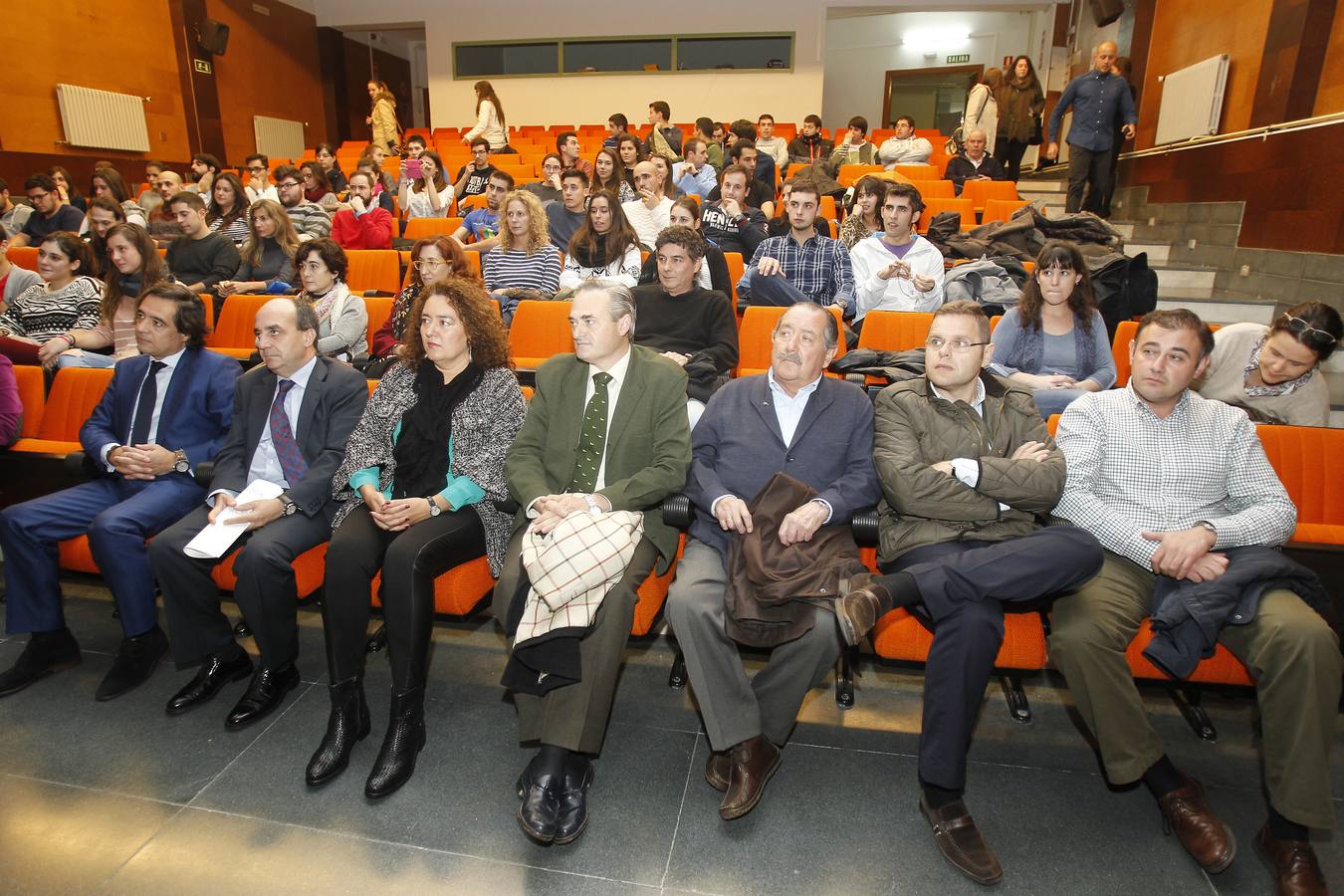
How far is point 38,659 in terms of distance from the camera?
92.8 inches

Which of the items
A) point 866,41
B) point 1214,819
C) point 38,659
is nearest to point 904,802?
point 1214,819

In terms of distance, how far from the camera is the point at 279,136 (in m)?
12.3

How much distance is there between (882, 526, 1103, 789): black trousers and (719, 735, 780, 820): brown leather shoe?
373 mm

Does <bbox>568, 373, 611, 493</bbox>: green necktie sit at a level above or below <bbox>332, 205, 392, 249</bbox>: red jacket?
below

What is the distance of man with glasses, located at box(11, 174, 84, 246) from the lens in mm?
6129

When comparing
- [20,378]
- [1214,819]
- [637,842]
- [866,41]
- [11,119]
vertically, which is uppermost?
[866,41]

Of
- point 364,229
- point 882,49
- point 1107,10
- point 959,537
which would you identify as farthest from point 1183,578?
point 882,49

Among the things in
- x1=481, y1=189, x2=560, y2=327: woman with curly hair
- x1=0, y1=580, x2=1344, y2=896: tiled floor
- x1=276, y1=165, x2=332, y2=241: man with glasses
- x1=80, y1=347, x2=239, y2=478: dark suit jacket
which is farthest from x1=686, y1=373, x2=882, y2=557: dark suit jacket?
x1=276, y1=165, x2=332, y2=241: man with glasses

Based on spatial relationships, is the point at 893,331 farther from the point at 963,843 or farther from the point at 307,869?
the point at 307,869

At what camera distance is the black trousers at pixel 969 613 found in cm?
172

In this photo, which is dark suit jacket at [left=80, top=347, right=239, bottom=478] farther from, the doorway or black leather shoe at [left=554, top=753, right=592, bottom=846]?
the doorway

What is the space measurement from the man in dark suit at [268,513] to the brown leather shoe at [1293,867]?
8.33 feet

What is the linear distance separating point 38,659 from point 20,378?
1.23 m

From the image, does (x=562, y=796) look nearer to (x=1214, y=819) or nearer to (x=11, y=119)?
(x=1214, y=819)
